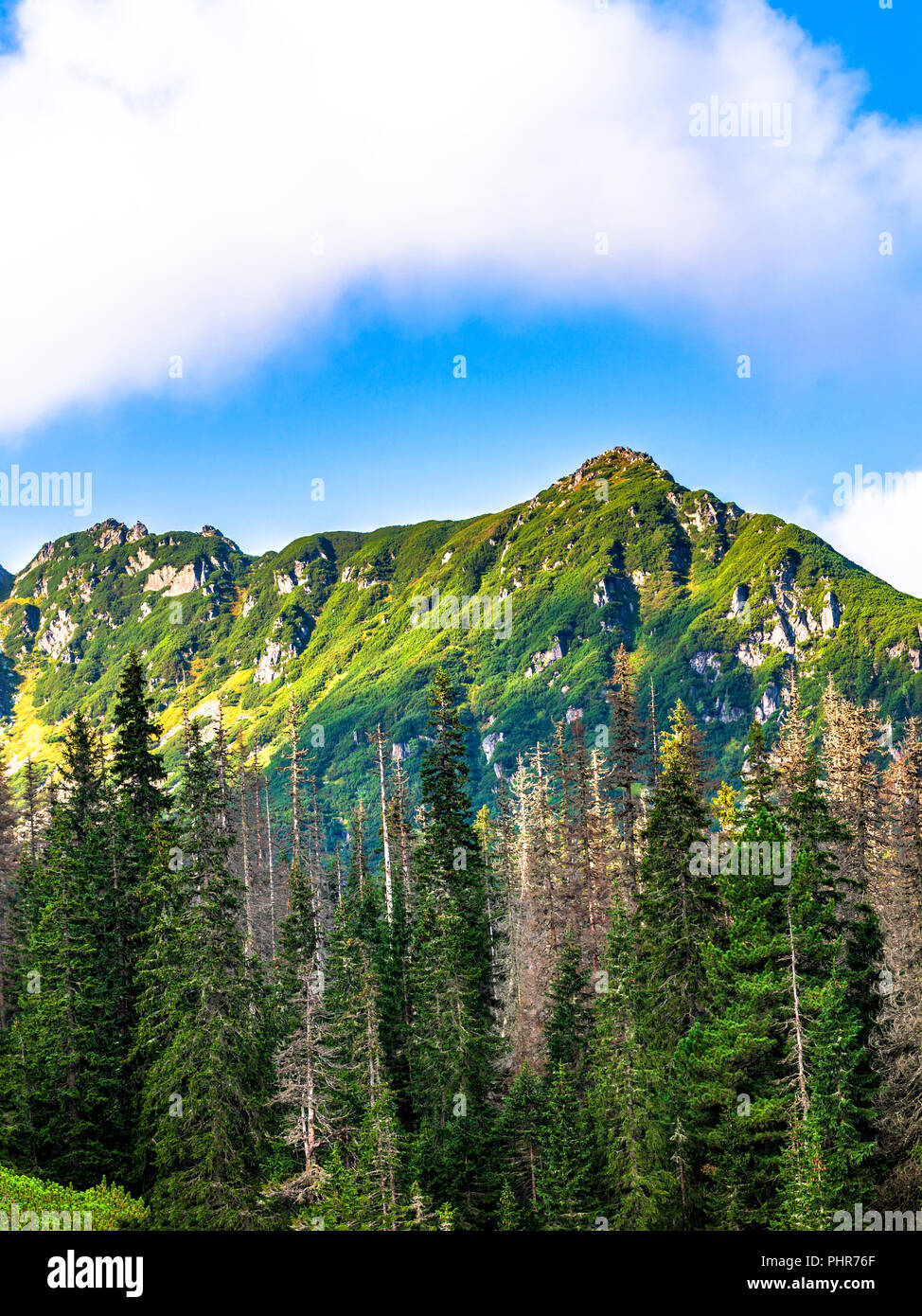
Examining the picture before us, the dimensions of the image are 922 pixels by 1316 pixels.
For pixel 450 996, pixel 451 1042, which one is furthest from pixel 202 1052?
pixel 451 1042

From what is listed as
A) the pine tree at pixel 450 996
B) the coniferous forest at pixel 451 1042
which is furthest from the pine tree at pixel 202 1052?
the pine tree at pixel 450 996

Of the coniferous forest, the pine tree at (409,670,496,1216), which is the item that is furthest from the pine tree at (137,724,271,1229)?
the pine tree at (409,670,496,1216)

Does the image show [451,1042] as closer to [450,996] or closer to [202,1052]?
[450,996]

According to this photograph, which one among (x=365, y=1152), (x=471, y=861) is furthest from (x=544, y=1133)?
(x=471, y=861)

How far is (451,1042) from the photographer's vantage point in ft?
110

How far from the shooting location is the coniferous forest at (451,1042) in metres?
26.5

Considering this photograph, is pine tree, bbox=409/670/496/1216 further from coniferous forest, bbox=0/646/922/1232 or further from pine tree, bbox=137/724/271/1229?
pine tree, bbox=137/724/271/1229

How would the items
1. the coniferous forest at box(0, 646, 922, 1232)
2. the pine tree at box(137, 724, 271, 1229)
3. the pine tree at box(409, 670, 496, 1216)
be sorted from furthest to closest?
the pine tree at box(409, 670, 496, 1216) → the pine tree at box(137, 724, 271, 1229) → the coniferous forest at box(0, 646, 922, 1232)

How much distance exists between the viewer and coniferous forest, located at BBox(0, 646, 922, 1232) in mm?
26469

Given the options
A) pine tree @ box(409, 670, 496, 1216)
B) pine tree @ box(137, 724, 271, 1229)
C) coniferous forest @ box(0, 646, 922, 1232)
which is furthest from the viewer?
pine tree @ box(409, 670, 496, 1216)

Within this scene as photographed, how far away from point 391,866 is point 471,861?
52.5 ft

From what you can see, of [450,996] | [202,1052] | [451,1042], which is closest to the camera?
[202,1052]

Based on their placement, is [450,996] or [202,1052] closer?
[202,1052]

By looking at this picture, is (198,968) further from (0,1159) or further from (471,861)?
(471,861)
